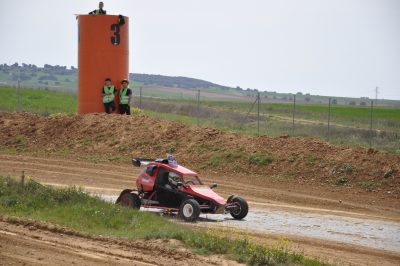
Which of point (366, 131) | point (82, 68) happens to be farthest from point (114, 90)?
point (366, 131)

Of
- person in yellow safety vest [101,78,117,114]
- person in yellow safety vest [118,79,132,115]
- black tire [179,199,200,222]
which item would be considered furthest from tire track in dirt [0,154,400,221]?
person in yellow safety vest [118,79,132,115]

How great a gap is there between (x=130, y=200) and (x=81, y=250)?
5421 millimetres

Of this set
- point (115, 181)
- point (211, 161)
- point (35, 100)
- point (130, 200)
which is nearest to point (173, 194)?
point (130, 200)

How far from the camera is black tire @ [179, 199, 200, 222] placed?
1917cm

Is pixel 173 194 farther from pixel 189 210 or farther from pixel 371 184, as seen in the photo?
pixel 371 184

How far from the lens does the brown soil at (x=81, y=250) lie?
13938 millimetres

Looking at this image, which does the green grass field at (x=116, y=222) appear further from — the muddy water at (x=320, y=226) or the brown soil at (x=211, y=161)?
the brown soil at (x=211, y=161)

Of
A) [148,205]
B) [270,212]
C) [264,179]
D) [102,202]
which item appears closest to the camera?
[102,202]

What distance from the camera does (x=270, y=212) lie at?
2181cm

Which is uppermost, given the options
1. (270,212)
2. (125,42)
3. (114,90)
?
(125,42)

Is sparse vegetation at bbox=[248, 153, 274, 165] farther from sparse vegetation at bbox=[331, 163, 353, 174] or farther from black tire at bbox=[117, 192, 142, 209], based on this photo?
black tire at bbox=[117, 192, 142, 209]

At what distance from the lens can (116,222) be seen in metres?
17.3

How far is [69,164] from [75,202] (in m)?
11.4

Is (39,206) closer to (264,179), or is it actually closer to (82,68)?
(264,179)
